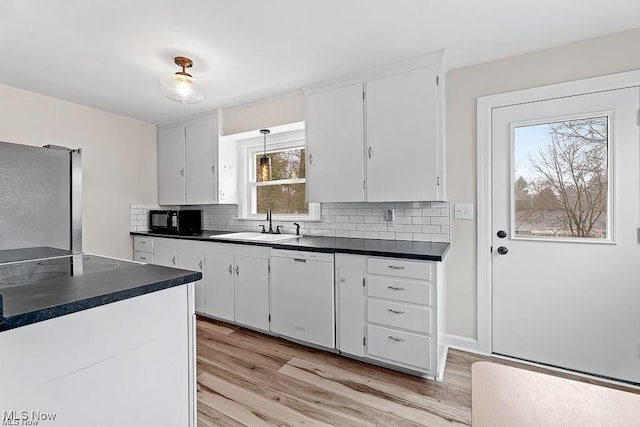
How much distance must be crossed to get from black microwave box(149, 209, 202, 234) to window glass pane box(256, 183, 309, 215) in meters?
0.95

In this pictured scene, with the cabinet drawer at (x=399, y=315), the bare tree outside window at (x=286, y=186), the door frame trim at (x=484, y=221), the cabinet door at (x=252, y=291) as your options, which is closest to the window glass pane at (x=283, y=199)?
the bare tree outside window at (x=286, y=186)

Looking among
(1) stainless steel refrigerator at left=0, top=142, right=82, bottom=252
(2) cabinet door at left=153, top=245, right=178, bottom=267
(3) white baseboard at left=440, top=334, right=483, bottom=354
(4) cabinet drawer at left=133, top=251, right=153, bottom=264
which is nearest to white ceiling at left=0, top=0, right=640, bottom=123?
(1) stainless steel refrigerator at left=0, top=142, right=82, bottom=252

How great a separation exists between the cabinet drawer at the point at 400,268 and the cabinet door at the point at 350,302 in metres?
0.09

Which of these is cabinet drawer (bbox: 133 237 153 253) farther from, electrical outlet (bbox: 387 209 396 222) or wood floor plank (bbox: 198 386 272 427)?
electrical outlet (bbox: 387 209 396 222)

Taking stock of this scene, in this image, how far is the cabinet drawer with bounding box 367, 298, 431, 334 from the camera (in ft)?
6.56

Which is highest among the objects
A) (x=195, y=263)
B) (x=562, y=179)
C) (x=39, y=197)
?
(x=562, y=179)

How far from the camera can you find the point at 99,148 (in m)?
3.48

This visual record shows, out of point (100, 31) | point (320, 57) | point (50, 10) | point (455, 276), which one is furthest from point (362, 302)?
point (50, 10)

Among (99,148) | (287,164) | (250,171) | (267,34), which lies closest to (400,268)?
(267,34)

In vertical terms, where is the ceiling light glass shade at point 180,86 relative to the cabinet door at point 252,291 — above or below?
above

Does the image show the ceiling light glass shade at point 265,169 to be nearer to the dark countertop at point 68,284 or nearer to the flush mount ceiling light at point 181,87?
the flush mount ceiling light at point 181,87

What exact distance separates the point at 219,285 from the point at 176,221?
127 centimetres

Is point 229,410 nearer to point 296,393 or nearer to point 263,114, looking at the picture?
point 296,393

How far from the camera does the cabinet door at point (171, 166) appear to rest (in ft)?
12.6
